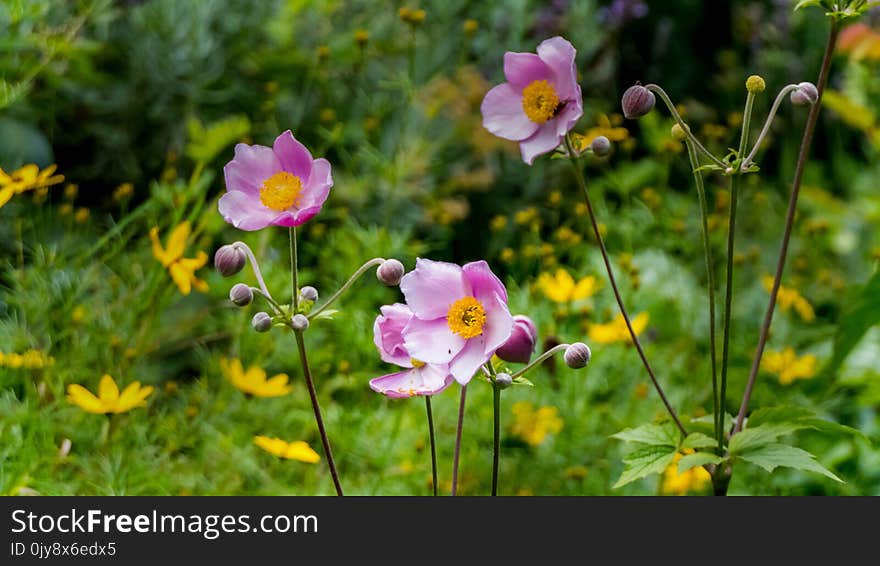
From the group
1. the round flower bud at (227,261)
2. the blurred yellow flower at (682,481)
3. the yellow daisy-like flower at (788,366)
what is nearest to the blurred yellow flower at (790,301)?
the yellow daisy-like flower at (788,366)

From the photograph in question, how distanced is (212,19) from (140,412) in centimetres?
111

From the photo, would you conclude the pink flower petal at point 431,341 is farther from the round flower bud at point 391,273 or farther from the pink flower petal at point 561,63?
the pink flower petal at point 561,63

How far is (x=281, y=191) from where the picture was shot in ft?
2.97

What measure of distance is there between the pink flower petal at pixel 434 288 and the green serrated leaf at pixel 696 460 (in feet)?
0.84

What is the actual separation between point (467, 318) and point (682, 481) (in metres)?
0.77

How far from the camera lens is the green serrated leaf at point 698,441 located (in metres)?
0.98

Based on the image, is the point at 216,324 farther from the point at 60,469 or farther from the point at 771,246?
the point at 771,246

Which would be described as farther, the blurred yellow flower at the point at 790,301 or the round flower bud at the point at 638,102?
the blurred yellow flower at the point at 790,301

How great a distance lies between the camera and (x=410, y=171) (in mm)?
2000

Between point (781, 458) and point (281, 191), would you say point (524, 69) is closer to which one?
point (281, 191)

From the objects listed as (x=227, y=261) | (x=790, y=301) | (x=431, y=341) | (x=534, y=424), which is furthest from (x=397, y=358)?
(x=790, y=301)

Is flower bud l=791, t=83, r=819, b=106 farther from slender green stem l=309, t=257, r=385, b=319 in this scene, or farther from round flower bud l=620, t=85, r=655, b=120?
slender green stem l=309, t=257, r=385, b=319

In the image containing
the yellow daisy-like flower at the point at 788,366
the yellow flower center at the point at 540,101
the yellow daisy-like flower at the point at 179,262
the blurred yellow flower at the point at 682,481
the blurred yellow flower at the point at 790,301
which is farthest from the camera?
the blurred yellow flower at the point at 790,301

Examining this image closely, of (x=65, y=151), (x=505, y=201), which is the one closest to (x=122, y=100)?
(x=65, y=151)
